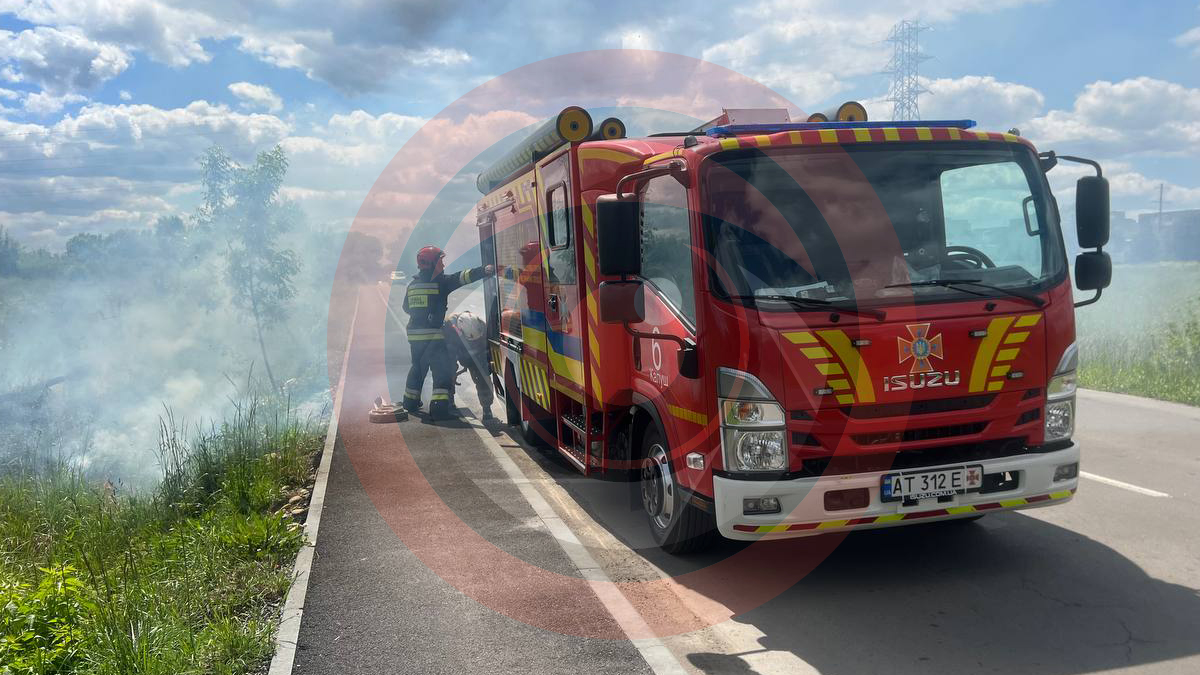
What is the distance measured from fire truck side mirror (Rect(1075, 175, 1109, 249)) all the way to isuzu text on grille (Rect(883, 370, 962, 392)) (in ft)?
4.63

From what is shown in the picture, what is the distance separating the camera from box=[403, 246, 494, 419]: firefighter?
11898mm

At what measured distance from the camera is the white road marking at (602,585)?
13.5 ft

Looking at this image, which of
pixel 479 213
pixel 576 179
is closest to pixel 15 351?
pixel 479 213

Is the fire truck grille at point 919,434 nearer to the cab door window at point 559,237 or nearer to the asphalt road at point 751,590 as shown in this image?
the asphalt road at point 751,590

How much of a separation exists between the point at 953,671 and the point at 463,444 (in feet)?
22.9

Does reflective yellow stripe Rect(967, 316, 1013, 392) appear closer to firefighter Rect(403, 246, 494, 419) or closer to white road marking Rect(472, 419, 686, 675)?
white road marking Rect(472, 419, 686, 675)

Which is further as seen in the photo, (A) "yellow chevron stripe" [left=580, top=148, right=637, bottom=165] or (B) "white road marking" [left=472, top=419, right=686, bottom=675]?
(A) "yellow chevron stripe" [left=580, top=148, right=637, bottom=165]

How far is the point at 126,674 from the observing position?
3945mm

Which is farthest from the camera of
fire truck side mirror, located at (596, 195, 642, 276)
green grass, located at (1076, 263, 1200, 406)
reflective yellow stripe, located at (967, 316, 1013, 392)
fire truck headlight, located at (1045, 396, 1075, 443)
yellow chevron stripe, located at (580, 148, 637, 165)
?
green grass, located at (1076, 263, 1200, 406)

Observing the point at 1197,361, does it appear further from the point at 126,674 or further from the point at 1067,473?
the point at 126,674

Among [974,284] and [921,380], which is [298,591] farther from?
[974,284]

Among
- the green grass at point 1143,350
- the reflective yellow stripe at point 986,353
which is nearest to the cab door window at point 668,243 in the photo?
the reflective yellow stripe at point 986,353

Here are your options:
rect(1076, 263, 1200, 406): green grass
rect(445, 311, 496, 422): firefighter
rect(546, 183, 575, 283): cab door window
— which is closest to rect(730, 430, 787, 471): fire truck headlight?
rect(546, 183, 575, 283): cab door window

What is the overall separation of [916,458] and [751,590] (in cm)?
127
